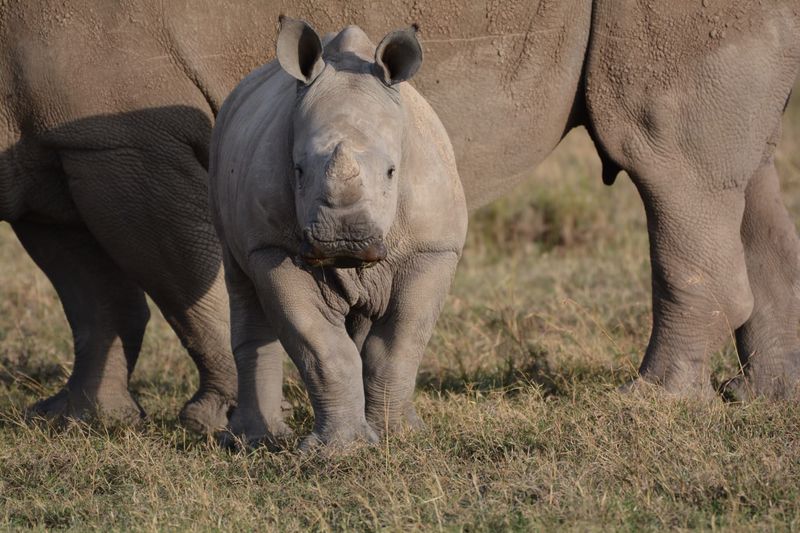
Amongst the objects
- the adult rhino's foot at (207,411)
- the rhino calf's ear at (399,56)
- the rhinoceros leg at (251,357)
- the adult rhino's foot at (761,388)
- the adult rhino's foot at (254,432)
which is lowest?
the adult rhino's foot at (207,411)

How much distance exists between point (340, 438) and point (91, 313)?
2.07 meters

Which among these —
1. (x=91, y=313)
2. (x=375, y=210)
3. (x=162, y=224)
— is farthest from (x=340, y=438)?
(x=91, y=313)

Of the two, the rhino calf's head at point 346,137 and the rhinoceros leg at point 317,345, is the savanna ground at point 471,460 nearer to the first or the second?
the rhinoceros leg at point 317,345

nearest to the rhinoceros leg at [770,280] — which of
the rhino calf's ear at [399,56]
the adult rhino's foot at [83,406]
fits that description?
the rhino calf's ear at [399,56]

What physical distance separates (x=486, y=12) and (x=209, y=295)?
163cm

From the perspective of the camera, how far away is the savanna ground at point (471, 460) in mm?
4211

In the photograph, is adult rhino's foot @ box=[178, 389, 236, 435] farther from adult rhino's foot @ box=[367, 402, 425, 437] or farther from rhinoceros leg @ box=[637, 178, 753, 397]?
rhinoceros leg @ box=[637, 178, 753, 397]

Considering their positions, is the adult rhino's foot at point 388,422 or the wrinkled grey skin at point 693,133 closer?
the adult rhino's foot at point 388,422

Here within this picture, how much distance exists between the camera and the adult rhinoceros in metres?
5.59

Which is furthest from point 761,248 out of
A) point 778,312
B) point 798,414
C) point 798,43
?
point 798,414

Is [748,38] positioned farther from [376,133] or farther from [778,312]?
[376,133]

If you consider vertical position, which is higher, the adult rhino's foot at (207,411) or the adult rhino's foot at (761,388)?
the adult rhino's foot at (761,388)

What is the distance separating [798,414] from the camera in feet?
16.6

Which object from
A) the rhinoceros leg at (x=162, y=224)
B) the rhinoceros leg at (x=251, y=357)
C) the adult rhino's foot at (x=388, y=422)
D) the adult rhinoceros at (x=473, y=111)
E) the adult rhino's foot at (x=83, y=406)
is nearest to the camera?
the adult rhino's foot at (x=388, y=422)
